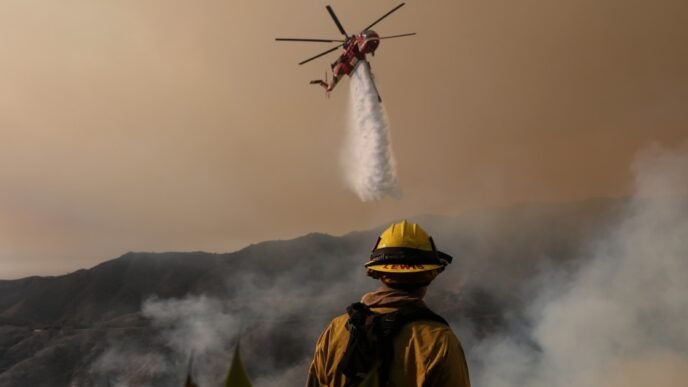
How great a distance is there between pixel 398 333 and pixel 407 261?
1.56 feet

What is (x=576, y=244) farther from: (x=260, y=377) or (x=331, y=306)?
(x=260, y=377)

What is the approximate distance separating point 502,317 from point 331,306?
80.6 feet

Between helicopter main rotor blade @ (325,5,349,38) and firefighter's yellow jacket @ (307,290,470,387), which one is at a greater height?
helicopter main rotor blade @ (325,5,349,38)

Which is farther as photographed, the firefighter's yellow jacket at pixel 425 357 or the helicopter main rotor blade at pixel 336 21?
the helicopter main rotor blade at pixel 336 21

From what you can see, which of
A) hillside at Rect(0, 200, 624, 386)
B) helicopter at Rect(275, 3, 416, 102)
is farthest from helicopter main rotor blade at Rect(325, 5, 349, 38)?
hillside at Rect(0, 200, 624, 386)

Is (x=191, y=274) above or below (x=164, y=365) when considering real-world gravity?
above

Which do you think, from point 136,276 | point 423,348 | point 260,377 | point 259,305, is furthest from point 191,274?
point 423,348

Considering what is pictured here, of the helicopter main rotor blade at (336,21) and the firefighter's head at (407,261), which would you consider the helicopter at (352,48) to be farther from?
the firefighter's head at (407,261)

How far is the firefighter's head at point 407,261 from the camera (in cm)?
325

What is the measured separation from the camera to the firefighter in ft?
9.68

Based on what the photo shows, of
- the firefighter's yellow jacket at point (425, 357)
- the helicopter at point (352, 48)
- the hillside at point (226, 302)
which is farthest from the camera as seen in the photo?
the hillside at point (226, 302)

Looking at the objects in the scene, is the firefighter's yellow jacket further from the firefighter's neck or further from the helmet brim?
the helmet brim

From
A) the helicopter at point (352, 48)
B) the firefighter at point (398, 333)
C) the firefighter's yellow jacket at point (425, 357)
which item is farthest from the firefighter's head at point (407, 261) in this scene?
the helicopter at point (352, 48)

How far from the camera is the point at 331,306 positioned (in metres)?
71.5
